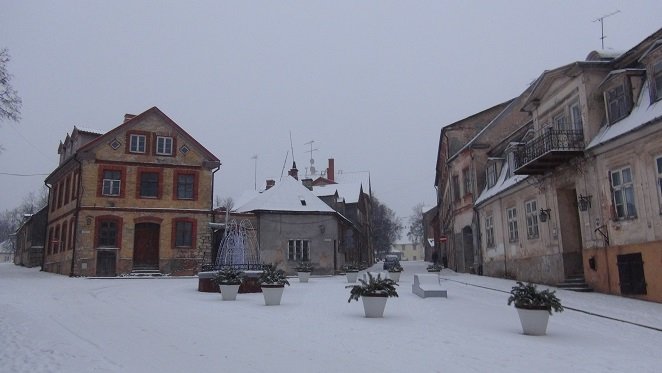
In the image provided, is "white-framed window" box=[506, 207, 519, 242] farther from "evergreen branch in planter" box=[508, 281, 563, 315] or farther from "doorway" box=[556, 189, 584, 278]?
"evergreen branch in planter" box=[508, 281, 563, 315]

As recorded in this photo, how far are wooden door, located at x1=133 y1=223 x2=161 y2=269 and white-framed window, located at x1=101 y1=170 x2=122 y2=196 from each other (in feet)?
9.00

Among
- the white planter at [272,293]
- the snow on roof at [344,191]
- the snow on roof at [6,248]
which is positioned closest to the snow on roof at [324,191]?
the snow on roof at [344,191]

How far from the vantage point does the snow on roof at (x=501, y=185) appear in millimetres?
23250

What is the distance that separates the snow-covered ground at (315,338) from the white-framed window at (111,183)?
61.5 ft

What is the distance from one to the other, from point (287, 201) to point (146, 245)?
1047 cm

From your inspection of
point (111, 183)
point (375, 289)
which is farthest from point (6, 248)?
point (375, 289)

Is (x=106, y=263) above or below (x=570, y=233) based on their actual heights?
below

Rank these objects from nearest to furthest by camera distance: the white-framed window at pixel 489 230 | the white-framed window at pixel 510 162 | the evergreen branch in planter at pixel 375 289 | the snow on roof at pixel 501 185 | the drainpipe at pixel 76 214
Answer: the evergreen branch in planter at pixel 375 289 < the snow on roof at pixel 501 185 < the white-framed window at pixel 510 162 < the white-framed window at pixel 489 230 < the drainpipe at pixel 76 214

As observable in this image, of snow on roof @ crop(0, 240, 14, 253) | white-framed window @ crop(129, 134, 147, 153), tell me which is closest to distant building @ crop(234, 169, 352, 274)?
white-framed window @ crop(129, 134, 147, 153)

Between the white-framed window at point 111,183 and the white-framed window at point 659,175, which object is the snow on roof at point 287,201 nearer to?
the white-framed window at point 111,183

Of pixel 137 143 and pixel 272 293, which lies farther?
pixel 137 143

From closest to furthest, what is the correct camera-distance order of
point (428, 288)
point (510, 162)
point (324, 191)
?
point (428, 288), point (510, 162), point (324, 191)

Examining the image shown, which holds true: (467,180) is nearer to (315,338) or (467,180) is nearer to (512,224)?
(512,224)

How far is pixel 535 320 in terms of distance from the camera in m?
9.17
